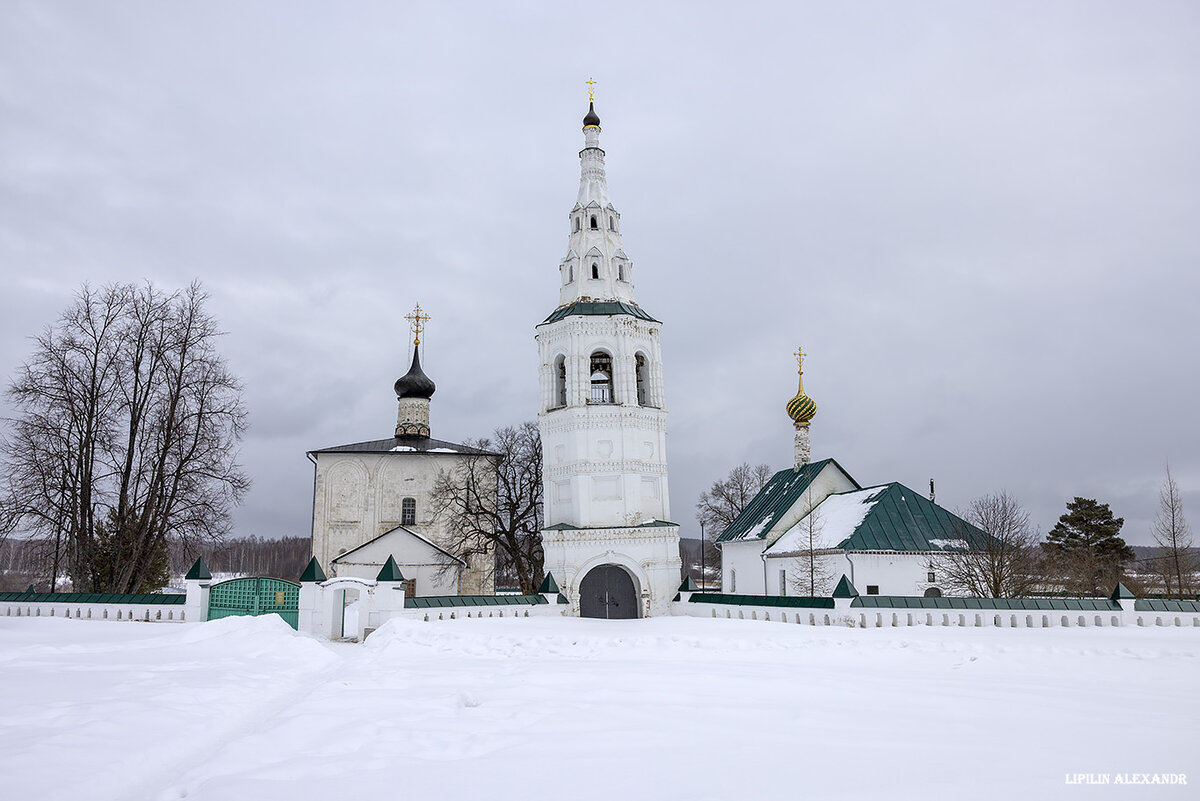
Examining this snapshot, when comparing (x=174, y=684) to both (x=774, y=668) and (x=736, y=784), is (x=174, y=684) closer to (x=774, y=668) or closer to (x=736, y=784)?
(x=736, y=784)

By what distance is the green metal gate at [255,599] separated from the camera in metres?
20.4

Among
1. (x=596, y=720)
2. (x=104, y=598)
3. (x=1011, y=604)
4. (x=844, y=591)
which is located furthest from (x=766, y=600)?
(x=104, y=598)

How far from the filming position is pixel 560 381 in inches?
1170

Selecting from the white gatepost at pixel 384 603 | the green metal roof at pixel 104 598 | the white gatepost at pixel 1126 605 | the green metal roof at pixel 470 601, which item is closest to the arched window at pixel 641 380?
the green metal roof at pixel 470 601

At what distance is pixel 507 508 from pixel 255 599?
1469 centimetres

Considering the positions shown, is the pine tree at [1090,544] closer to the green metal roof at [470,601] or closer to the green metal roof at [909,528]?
the green metal roof at [909,528]

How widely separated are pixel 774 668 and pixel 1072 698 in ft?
13.7

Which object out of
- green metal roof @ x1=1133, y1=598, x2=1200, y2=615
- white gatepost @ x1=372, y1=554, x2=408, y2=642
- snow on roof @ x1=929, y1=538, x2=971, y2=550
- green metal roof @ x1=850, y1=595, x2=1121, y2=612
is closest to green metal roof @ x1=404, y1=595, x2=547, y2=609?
white gatepost @ x1=372, y1=554, x2=408, y2=642

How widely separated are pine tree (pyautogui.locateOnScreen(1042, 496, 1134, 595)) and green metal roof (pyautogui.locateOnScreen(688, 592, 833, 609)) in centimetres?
1987

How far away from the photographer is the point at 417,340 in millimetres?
45406

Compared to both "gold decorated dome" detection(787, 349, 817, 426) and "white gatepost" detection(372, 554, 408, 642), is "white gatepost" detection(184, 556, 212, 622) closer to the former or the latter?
"white gatepost" detection(372, 554, 408, 642)

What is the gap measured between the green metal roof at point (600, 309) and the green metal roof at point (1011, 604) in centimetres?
1403

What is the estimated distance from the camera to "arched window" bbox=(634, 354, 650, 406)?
29.1m

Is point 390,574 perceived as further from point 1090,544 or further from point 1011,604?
point 1090,544
